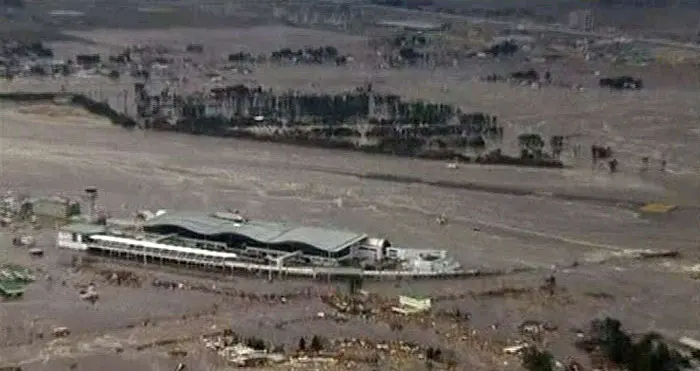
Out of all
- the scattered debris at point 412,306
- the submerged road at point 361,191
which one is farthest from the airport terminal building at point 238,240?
the scattered debris at point 412,306

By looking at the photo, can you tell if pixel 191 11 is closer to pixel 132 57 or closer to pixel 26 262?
pixel 132 57

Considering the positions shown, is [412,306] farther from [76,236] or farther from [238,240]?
[76,236]

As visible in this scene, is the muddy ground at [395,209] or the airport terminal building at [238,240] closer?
the muddy ground at [395,209]

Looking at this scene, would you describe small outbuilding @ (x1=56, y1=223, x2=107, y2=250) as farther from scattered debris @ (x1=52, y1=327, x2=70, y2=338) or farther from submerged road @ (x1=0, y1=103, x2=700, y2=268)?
scattered debris @ (x1=52, y1=327, x2=70, y2=338)

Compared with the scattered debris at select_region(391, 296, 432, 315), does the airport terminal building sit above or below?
above

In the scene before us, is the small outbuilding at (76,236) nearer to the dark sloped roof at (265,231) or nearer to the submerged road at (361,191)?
the dark sloped roof at (265,231)

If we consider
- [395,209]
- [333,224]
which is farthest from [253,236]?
[395,209]

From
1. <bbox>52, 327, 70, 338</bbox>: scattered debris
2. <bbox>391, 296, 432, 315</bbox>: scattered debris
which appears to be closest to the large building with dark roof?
<bbox>391, 296, 432, 315</bbox>: scattered debris

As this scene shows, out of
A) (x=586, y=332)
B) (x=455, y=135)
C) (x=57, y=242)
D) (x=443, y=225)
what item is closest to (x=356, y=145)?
(x=455, y=135)

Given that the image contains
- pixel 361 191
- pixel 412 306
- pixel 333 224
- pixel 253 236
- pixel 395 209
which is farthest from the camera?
pixel 361 191
